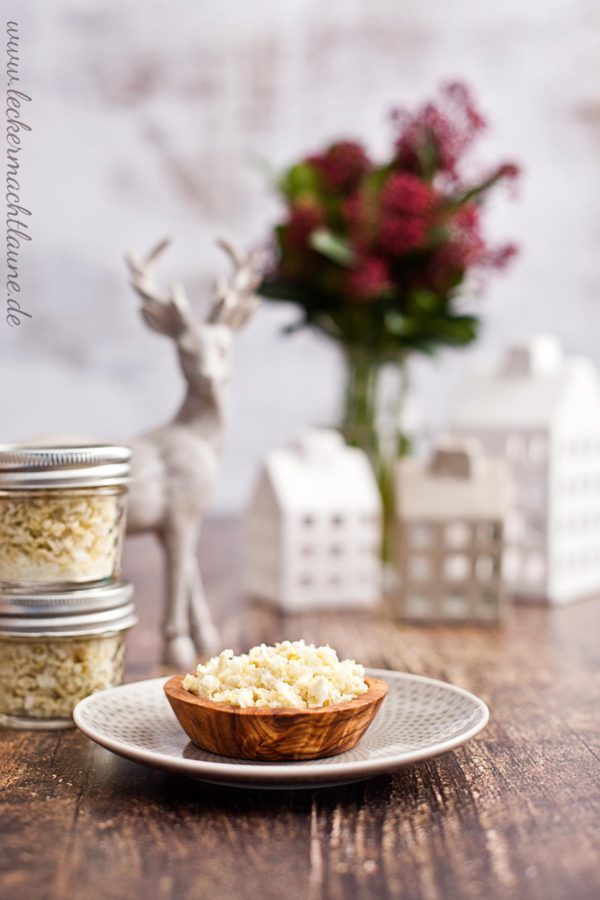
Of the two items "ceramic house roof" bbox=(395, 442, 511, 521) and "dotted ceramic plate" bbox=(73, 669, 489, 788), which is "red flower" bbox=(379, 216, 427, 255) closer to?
"ceramic house roof" bbox=(395, 442, 511, 521)

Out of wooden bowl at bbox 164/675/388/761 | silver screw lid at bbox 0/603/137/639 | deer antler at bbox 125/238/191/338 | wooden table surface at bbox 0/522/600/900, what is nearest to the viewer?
wooden table surface at bbox 0/522/600/900

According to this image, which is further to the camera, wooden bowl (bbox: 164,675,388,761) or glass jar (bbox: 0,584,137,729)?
glass jar (bbox: 0,584,137,729)

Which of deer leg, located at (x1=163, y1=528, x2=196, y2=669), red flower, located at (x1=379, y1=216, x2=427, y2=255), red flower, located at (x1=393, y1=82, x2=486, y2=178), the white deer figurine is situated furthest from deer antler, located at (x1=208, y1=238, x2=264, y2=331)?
red flower, located at (x1=393, y1=82, x2=486, y2=178)

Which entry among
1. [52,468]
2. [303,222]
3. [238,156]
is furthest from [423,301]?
[238,156]

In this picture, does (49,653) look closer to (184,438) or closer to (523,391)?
(184,438)

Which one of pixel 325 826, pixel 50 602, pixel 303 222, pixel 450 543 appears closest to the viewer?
pixel 325 826

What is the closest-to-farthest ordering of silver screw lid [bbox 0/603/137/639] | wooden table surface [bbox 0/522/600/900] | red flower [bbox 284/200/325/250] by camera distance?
wooden table surface [bbox 0/522/600/900]
silver screw lid [bbox 0/603/137/639]
red flower [bbox 284/200/325/250]

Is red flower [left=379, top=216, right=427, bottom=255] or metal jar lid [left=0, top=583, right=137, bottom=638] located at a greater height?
red flower [left=379, top=216, right=427, bottom=255]
